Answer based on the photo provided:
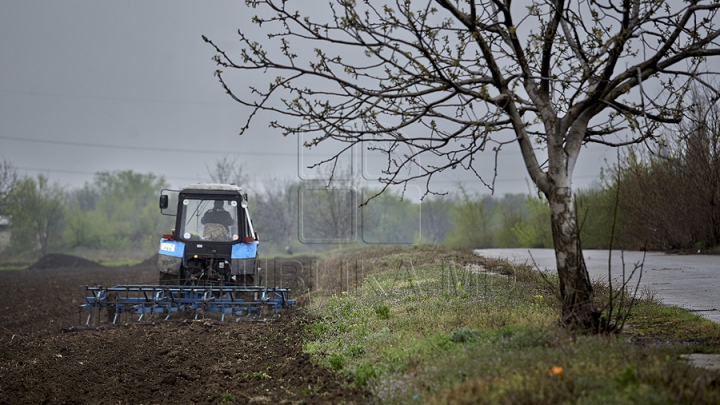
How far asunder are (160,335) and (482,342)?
6.52m

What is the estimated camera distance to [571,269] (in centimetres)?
680

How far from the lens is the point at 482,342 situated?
6.12 meters

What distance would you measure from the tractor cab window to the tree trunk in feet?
30.7

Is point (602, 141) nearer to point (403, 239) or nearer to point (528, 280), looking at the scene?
point (528, 280)

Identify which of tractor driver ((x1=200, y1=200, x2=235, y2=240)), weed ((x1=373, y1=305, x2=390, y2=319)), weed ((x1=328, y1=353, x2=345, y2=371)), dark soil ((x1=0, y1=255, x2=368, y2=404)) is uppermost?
tractor driver ((x1=200, y1=200, x2=235, y2=240))

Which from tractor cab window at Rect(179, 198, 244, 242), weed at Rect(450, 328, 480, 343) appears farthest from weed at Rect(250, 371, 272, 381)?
tractor cab window at Rect(179, 198, 244, 242)

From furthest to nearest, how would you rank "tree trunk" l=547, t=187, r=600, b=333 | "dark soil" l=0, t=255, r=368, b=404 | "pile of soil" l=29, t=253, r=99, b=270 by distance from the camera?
"pile of soil" l=29, t=253, r=99, b=270, "dark soil" l=0, t=255, r=368, b=404, "tree trunk" l=547, t=187, r=600, b=333

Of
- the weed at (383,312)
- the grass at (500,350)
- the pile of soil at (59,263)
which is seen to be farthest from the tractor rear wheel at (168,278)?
the pile of soil at (59,263)

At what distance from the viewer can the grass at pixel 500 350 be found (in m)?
4.34

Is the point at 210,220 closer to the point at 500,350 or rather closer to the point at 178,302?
the point at 178,302

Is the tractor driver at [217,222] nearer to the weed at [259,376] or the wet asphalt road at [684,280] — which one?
the wet asphalt road at [684,280]

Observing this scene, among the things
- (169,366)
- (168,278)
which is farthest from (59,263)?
(169,366)

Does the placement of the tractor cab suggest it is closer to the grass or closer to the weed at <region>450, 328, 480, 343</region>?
the grass

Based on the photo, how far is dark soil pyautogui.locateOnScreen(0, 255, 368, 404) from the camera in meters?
6.86
